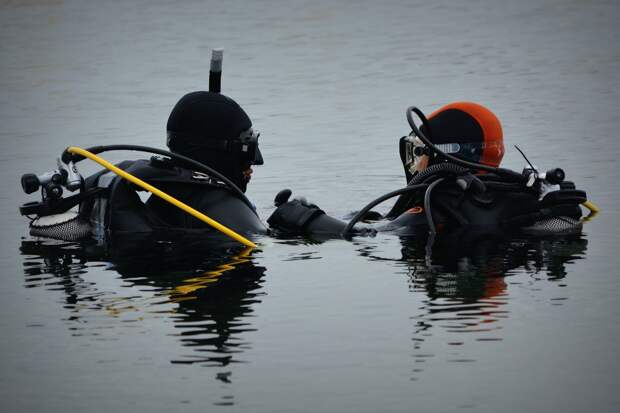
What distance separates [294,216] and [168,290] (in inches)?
70.2

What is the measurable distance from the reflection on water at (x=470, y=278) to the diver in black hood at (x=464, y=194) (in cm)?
15

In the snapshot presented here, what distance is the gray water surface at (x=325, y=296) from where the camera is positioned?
638 cm

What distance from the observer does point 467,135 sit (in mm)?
9812

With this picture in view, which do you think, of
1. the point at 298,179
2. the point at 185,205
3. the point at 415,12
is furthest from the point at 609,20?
the point at 185,205

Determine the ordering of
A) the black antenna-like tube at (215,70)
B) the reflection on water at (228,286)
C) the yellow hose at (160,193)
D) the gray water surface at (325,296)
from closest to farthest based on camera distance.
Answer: the gray water surface at (325,296) < the reflection on water at (228,286) < the yellow hose at (160,193) < the black antenna-like tube at (215,70)

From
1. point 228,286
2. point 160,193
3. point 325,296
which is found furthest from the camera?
point 160,193

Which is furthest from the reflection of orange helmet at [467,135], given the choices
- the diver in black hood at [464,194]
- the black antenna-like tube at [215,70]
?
the black antenna-like tube at [215,70]

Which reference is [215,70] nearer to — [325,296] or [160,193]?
[160,193]

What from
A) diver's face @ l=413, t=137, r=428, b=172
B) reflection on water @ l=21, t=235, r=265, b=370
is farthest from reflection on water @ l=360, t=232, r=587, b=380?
reflection on water @ l=21, t=235, r=265, b=370

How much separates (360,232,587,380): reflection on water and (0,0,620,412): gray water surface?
2 cm

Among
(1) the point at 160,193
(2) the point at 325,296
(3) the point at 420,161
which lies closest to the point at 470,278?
(2) the point at 325,296

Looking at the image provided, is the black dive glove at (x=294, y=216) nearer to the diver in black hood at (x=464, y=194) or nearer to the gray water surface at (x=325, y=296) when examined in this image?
the diver in black hood at (x=464, y=194)

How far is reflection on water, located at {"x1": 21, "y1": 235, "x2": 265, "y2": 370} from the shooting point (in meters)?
7.14

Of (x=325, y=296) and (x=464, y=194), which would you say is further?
(x=464, y=194)
